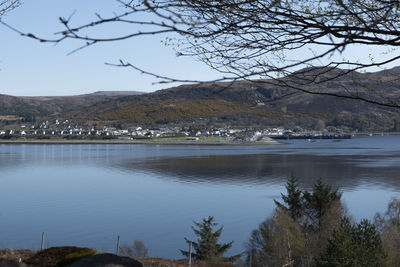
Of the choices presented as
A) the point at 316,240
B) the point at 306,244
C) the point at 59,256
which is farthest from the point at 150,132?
the point at 59,256

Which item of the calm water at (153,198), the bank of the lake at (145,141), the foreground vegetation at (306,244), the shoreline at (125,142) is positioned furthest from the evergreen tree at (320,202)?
the bank of the lake at (145,141)

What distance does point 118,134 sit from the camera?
6781 inches

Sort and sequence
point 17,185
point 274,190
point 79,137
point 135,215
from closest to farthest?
point 135,215, point 274,190, point 17,185, point 79,137

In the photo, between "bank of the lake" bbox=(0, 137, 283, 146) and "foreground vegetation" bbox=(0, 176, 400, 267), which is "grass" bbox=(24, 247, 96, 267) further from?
"bank of the lake" bbox=(0, 137, 283, 146)

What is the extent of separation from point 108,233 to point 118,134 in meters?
146

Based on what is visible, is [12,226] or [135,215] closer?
[12,226]

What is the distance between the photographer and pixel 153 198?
40.8 m

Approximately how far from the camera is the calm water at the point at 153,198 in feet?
92.5

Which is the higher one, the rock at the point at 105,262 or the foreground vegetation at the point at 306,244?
the rock at the point at 105,262

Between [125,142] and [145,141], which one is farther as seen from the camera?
[145,141]

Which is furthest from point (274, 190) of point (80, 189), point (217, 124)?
point (217, 124)

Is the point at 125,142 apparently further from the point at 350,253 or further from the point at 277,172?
the point at 350,253

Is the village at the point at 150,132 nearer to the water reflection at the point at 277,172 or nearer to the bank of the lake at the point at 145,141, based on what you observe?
the bank of the lake at the point at 145,141

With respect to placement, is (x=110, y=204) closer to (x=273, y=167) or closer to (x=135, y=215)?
(x=135, y=215)
